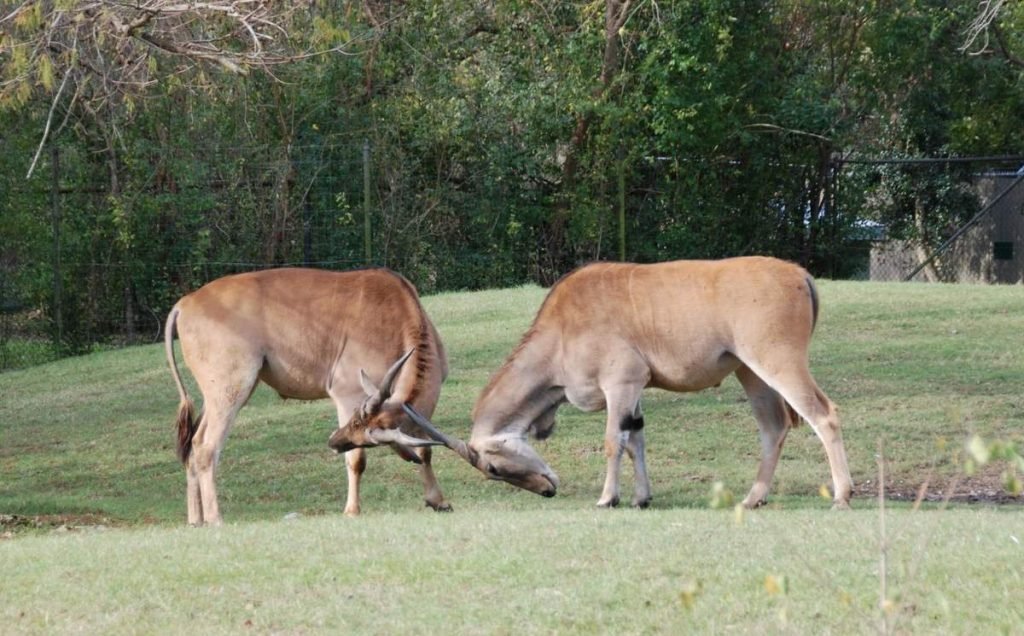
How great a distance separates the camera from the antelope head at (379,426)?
8383 millimetres

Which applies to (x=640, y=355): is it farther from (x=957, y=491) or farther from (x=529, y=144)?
(x=529, y=144)

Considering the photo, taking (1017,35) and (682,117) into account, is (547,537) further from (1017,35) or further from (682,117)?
(1017,35)

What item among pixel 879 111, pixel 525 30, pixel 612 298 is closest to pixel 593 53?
pixel 525 30

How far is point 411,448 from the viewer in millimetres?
8469

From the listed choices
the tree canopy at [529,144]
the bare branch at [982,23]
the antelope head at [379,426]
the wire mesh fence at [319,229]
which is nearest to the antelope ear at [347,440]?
the antelope head at [379,426]

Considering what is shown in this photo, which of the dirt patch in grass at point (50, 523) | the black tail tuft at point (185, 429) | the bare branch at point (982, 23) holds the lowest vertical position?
the dirt patch in grass at point (50, 523)

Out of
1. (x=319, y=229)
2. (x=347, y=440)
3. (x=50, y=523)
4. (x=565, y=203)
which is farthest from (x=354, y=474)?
(x=565, y=203)

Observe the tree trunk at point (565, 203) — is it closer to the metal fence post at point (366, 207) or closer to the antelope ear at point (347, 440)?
the metal fence post at point (366, 207)

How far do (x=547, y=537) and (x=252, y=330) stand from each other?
3.37 metres

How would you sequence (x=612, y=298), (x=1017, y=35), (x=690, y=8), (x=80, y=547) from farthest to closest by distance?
(x=1017, y=35) < (x=690, y=8) < (x=612, y=298) < (x=80, y=547)

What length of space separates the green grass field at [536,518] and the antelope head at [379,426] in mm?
421

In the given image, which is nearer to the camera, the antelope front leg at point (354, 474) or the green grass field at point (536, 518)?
the green grass field at point (536, 518)

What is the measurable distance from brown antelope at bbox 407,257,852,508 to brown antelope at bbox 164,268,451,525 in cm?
42

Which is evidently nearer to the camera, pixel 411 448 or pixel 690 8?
pixel 411 448
